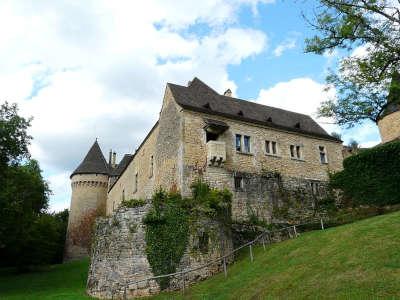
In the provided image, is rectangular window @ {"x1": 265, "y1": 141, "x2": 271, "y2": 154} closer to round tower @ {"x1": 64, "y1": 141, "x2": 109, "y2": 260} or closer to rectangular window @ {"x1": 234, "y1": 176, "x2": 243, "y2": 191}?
rectangular window @ {"x1": 234, "y1": 176, "x2": 243, "y2": 191}

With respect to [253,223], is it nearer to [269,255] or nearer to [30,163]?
[269,255]

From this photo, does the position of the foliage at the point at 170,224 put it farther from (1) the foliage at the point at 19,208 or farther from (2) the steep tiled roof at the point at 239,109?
(1) the foliage at the point at 19,208

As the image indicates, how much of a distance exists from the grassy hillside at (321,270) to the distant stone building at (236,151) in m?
5.60

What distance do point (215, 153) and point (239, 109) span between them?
226 inches

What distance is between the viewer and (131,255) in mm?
16938

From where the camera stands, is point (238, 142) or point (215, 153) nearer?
point (215, 153)

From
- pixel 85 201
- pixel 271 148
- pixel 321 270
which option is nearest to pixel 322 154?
pixel 271 148

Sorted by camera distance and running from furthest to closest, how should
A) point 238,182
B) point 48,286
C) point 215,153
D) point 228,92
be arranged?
1. point 228,92
2. point 238,182
3. point 215,153
4. point 48,286

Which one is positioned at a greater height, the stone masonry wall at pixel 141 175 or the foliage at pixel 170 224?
the stone masonry wall at pixel 141 175

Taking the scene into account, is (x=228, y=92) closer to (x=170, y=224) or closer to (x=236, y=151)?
(x=236, y=151)

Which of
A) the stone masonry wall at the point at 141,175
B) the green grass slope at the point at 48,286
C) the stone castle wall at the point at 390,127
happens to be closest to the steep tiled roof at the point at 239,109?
the stone masonry wall at the point at 141,175

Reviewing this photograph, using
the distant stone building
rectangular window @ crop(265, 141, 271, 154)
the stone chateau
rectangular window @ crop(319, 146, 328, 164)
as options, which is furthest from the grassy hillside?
rectangular window @ crop(319, 146, 328, 164)

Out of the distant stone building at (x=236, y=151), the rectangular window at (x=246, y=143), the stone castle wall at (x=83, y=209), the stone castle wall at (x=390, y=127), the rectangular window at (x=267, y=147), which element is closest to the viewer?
the distant stone building at (x=236, y=151)

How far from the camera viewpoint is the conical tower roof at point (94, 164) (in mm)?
43969
